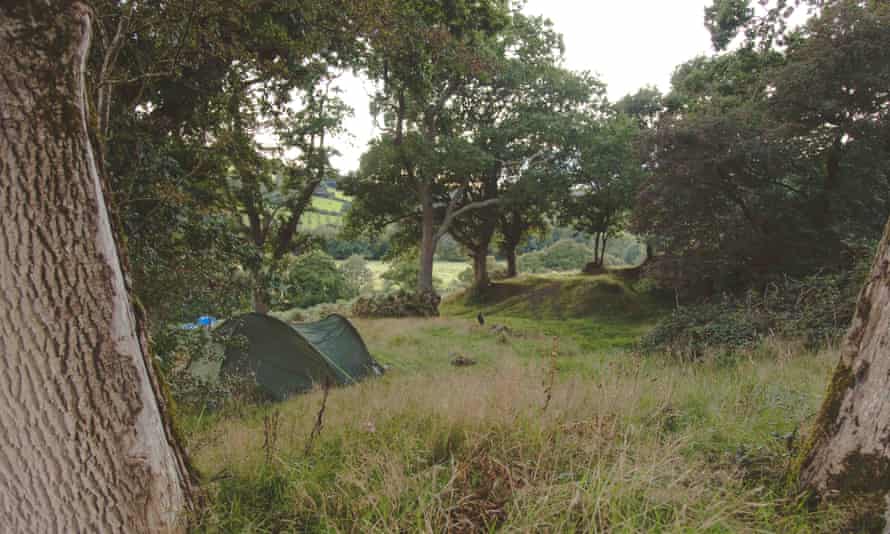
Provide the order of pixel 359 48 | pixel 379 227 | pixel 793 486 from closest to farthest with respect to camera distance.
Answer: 1. pixel 793 486
2. pixel 359 48
3. pixel 379 227

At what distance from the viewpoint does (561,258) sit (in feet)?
141

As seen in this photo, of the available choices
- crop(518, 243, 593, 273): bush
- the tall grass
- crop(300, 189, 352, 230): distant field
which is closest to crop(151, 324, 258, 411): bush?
the tall grass

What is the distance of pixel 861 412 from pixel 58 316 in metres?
3.91

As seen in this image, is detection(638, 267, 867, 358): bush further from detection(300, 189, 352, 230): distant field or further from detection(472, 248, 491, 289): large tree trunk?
detection(300, 189, 352, 230): distant field

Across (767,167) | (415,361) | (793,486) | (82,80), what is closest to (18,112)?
(82,80)

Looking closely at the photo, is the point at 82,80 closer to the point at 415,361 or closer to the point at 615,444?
the point at 615,444

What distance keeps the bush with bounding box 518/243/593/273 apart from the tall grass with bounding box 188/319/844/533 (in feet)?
129

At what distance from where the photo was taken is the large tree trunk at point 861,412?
2246 millimetres

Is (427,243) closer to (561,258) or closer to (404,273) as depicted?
(404,273)

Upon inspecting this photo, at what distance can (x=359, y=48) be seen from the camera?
6.54 meters

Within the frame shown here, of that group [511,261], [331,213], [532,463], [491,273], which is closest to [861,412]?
[532,463]

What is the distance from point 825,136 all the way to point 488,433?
13566 millimetres

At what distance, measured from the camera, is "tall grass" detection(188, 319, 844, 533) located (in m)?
2.18

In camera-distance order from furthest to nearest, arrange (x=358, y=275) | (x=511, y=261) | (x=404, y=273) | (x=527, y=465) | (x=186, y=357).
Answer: (x=358, y=275)
(x=404, y=273)
(x=511, y=261)
(x=186, y=357)
(x=527, y=465)
